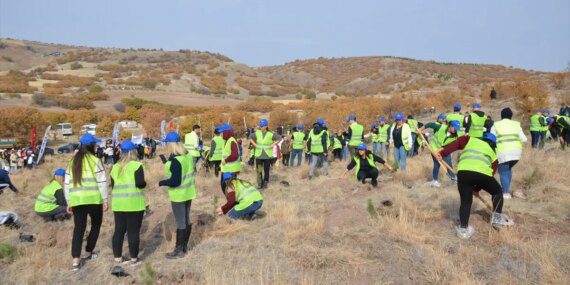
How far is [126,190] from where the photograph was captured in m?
5.50

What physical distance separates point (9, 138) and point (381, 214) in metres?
34.2

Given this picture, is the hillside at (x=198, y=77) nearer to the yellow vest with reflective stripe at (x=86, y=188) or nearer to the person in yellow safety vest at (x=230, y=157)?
the person in yellow safety vest at (x=230, y=157)

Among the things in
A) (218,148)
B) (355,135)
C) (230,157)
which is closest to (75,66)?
(218,148)

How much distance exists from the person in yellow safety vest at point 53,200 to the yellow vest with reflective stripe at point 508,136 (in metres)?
7.71

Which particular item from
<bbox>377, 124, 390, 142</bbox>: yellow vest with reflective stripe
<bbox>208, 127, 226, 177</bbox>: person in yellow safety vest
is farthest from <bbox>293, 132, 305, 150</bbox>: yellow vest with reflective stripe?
<bbox>208, 127, 226, 177</bbox>: person in yellow safety vest

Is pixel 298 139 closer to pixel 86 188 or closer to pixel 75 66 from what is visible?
pixel 86 188

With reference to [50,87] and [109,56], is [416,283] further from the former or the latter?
[109,56]

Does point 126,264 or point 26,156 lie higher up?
point 126,264

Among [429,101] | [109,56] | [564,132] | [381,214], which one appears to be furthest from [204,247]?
[109,56]

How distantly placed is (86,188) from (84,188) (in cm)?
2

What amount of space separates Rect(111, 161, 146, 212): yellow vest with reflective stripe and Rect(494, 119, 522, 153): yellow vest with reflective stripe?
19.0 feet

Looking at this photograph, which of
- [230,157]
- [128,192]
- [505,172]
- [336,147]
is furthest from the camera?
[336,147]

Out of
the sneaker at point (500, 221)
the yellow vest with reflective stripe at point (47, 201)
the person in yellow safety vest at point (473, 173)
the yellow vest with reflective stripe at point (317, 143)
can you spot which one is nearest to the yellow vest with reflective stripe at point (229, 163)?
the yellow vest with reflective stripe at point (47, 201)

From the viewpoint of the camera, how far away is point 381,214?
284 inches
